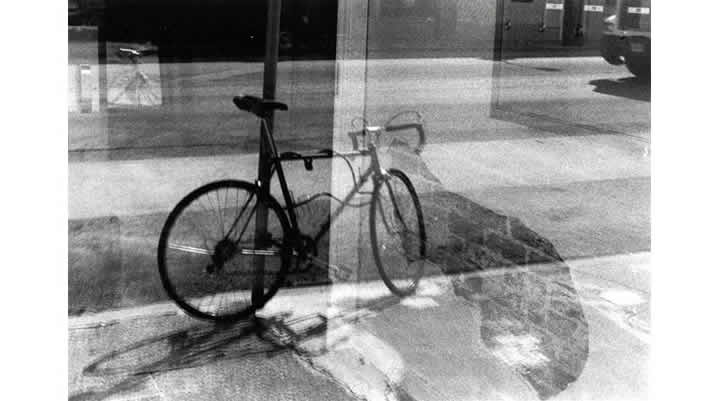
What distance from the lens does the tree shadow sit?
81.1 inches

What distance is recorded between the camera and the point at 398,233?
2826 mm

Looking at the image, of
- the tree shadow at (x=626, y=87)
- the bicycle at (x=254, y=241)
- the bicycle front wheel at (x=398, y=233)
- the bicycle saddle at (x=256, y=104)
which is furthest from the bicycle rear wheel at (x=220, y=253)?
the tree shadow at (x=626, y=87)

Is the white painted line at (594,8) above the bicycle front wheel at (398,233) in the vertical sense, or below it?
above

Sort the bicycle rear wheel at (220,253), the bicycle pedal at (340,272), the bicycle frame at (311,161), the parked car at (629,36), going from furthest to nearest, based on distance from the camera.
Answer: the bicycle pedal at (340,272) < the bicycle frame at (311,161) < the bicycle rear wheel at (220,253) < the parked car at (629,36)

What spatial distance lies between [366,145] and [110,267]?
0.97 metres

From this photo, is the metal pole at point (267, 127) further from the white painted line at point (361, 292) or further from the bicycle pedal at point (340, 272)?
the bicycle pedal at point (340, 272)

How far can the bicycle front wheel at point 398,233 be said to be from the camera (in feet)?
9.04

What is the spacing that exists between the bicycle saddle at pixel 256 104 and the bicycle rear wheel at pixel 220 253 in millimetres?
182

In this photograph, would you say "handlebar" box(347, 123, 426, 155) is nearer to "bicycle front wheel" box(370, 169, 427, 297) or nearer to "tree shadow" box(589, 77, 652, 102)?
"bicycle front wheel" box(370, 169, 427, 297)

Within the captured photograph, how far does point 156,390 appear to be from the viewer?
222 centimetres

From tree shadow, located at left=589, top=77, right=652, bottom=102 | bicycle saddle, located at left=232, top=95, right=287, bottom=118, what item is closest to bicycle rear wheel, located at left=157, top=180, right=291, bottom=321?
bicycle saddle, located at left=232, top=95, right=287, bottom=118

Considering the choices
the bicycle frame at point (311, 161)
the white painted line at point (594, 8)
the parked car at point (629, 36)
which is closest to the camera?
the parked car at point (629, 36)

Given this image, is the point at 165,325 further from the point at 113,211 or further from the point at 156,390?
the point at 113,211
